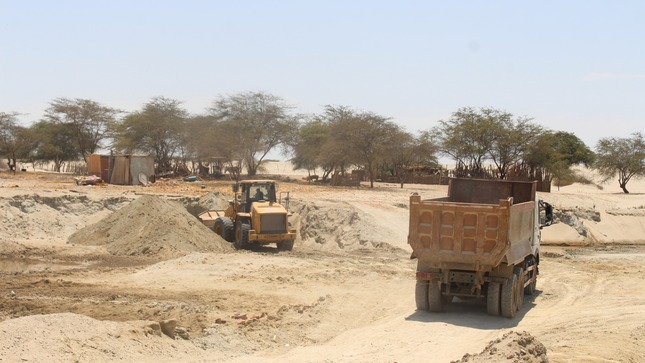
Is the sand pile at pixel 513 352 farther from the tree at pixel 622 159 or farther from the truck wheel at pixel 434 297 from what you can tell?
the tree at pixel 622 159

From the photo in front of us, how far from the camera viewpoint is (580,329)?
13883 millimetres

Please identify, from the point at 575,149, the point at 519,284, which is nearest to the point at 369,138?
the point at 519,284

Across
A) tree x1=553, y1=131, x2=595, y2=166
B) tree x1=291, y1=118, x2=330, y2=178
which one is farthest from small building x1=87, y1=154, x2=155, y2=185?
tree x1=553, y1=131, x2=595, y2=166

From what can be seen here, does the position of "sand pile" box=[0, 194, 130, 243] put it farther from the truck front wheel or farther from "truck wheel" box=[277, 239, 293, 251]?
the truck front wheel

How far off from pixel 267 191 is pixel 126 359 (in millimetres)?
15919

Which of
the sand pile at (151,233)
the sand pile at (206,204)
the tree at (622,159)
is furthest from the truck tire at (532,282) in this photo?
the tree at (622,159)

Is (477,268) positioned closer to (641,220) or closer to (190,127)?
(641,220)

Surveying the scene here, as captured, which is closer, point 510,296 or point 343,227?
point 510,296

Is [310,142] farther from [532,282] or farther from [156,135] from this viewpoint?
[532,282]

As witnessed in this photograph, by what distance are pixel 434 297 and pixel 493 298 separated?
1.13m

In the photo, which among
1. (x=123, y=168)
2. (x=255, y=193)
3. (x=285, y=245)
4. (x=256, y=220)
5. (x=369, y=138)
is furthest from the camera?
(x=369, y=138)

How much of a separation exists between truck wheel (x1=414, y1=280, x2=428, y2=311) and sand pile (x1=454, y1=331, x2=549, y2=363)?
3.94 m

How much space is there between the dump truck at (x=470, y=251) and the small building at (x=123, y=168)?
1289 inches

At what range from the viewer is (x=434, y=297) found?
1537cm
